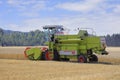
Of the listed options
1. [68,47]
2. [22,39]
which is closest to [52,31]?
[68,47]

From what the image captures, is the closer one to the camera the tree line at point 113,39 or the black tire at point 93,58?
the black tire at point 93,58

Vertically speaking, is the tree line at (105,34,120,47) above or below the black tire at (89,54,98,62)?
above

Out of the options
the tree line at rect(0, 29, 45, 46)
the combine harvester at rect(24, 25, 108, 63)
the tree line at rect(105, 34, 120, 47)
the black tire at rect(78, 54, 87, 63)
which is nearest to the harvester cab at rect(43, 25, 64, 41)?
the combine harvester at rect(24, 25, 108, 63)

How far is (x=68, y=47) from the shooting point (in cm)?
3162

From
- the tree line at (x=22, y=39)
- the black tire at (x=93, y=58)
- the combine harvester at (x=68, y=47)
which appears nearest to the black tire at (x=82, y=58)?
the combine harvester at (x=68, y=47)

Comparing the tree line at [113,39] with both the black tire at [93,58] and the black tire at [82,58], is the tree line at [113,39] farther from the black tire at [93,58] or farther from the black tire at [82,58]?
the black tire at [82,58]

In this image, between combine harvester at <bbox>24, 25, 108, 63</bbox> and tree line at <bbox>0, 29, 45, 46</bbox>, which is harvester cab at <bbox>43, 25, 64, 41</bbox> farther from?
tree line at <bbox>0, 29, 45, 46</bbox>

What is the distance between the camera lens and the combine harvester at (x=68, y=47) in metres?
30.3

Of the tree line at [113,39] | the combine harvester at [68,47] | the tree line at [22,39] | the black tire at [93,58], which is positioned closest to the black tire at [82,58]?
the combine harvester at [68,47]

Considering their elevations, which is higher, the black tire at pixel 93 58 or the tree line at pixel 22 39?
the tree line at pixel 22 39

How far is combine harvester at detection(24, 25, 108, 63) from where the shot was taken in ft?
99.5

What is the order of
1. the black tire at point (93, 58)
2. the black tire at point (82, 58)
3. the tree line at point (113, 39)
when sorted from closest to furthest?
the black tire at point (82, 58)
the black tire at point (93, 58)
the tree line at point (113, 39)

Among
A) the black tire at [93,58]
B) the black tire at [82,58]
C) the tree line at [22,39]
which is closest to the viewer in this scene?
the black tire at [82,58]

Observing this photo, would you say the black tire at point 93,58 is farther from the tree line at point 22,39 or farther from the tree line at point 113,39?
the tree line at point 22,39
